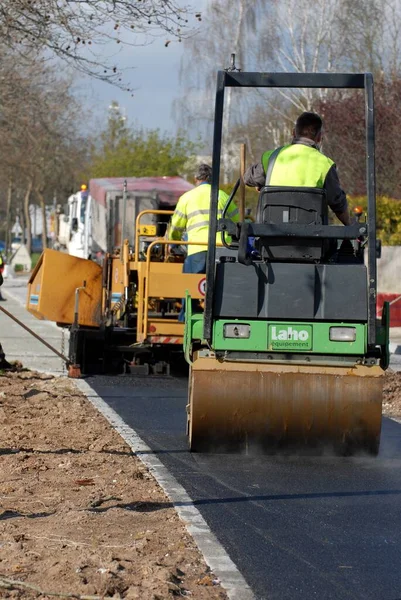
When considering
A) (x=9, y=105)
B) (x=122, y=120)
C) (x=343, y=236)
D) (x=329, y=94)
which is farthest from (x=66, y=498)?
(x=122, y=120)

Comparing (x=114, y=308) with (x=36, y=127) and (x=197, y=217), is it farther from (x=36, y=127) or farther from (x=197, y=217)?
(x=36, y=127)

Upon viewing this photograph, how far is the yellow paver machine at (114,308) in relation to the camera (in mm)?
13430

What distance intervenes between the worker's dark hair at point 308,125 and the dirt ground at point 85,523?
2617 mm

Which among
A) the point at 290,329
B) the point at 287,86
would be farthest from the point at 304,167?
the point at 290,329

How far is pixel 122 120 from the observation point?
62.9 m

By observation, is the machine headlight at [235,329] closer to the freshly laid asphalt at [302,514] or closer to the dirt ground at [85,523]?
the freshly laid asphalt at [302,514]

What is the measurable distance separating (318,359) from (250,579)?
3114 millimetres

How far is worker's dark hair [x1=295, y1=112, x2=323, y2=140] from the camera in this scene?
27.0 feet

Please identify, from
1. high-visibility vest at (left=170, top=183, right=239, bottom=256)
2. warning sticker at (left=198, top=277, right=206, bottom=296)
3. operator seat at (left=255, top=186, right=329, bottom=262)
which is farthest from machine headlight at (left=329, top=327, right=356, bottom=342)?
warning sticker at (left=198, top=277, right=206, bottom=296)

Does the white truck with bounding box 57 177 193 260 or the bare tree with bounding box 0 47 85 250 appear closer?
the white truck with bounding box 57 177 193 260

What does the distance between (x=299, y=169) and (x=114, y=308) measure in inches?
254

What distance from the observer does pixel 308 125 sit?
8.23 m

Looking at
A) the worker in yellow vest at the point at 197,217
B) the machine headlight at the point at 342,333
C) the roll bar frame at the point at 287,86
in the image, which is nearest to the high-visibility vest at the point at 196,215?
the worker in yellow vest at the point at 197,217

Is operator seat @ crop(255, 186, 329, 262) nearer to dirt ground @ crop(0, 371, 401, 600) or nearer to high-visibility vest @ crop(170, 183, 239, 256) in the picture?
dirt ground @ crop(0, 371, 401, 600)
